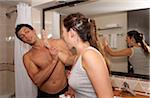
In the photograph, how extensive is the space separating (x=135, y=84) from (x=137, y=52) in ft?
0.93

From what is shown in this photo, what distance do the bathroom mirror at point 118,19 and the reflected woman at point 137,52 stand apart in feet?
0.12

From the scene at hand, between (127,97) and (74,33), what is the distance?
0.84 m

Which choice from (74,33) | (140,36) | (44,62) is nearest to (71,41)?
(74,33)

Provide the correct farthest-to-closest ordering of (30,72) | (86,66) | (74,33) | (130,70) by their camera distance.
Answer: (30,72)
(130,70)
(74,33)
(86,66)

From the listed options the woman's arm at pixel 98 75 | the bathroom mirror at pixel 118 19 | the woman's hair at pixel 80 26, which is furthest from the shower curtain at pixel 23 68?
the woman's arm at pixel 98 75

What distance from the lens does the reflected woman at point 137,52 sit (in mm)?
1763

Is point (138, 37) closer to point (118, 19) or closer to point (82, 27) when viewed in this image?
point (118, 19)

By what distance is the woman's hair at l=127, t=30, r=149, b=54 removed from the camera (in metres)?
1.75

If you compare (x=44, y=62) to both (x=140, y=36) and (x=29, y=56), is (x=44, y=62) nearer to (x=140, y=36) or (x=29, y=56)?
(x=29, y=56)

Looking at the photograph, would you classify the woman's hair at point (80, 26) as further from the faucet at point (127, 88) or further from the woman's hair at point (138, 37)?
the faucet at point (127, 88)

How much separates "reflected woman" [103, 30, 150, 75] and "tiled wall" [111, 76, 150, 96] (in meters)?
0.08

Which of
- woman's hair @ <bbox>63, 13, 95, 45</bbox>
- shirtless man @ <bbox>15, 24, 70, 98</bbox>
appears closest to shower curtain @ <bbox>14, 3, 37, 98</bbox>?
shirtless man @ <bbox>15, 24, 70, 98</bbox>

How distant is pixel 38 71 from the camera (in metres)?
2.19

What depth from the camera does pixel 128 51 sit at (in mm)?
1881
